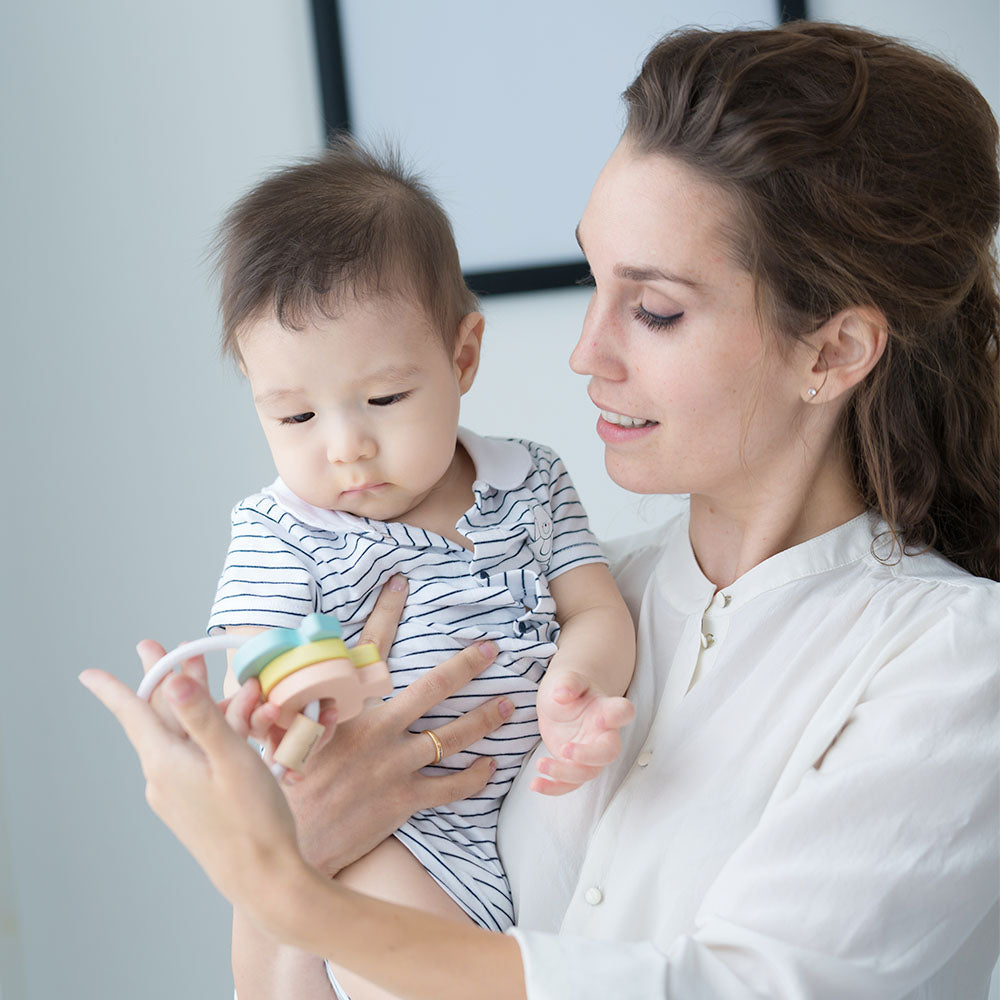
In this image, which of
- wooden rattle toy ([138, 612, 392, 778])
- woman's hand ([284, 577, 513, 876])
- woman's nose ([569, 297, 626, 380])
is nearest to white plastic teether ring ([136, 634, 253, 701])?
wooden rattle toy ([138, 612, 392, 778])

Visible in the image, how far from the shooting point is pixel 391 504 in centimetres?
135

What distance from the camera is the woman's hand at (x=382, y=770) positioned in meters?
1.18

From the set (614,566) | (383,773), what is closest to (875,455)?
(614,566)

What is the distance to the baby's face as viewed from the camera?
1257mm

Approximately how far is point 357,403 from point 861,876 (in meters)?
0.71

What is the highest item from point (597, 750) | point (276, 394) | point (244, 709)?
point (276, 394)

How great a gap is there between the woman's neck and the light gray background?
991 millimetres

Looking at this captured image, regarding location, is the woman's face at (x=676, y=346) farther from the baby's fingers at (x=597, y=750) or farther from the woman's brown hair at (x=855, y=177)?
the baby's fingers at (x=597, y=750)

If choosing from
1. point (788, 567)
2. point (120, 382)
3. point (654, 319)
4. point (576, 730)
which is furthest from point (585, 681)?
point (120, 382)

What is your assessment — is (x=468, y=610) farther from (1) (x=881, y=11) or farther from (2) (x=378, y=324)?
(1) (x=881, y=11)

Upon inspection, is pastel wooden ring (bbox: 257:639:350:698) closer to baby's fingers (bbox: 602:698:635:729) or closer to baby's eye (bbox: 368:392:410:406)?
baby's fingers (bbox: 602:698:635:729)

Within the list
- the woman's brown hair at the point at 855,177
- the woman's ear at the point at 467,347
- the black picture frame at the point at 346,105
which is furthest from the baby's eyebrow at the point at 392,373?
the black picture frame at the point at 346,105

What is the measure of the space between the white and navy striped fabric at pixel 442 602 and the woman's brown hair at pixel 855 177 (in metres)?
0.42

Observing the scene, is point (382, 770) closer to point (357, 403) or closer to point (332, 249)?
point (357, 403)
